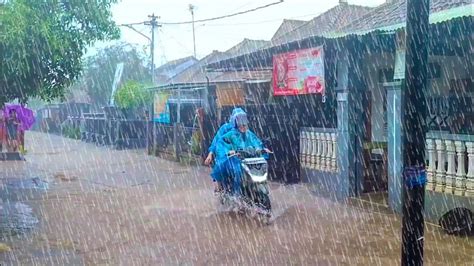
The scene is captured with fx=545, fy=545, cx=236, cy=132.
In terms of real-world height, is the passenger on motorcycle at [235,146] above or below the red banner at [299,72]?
below

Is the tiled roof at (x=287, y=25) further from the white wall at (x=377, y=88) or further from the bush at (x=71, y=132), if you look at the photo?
the white wall at (x=377, y=88)

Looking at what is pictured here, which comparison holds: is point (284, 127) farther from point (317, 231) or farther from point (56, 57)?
point (56, 57)

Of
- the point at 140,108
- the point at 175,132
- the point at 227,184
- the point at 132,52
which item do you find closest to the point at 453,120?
the point at 227,184

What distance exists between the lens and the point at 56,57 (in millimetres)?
7172

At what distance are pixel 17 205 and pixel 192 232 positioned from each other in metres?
3.54

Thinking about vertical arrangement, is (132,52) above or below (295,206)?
above

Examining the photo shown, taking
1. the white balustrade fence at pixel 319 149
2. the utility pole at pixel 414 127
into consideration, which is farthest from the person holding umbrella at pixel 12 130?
the utility pole at pixel 414 127

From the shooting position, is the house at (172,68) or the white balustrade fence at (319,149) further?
Answer: the house at (172,68)

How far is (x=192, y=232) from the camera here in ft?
22.5

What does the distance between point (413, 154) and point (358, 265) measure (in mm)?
2999

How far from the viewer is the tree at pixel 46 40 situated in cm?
650

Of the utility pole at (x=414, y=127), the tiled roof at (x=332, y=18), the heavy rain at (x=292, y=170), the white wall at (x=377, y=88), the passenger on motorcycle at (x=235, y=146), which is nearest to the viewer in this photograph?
the utility pole at (x=414, y=127)

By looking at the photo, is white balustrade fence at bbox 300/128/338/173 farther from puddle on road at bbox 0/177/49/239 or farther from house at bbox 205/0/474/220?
puddle on road at bbox 0/177/49/239

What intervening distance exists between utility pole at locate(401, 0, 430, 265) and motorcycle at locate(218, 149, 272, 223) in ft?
15.4
